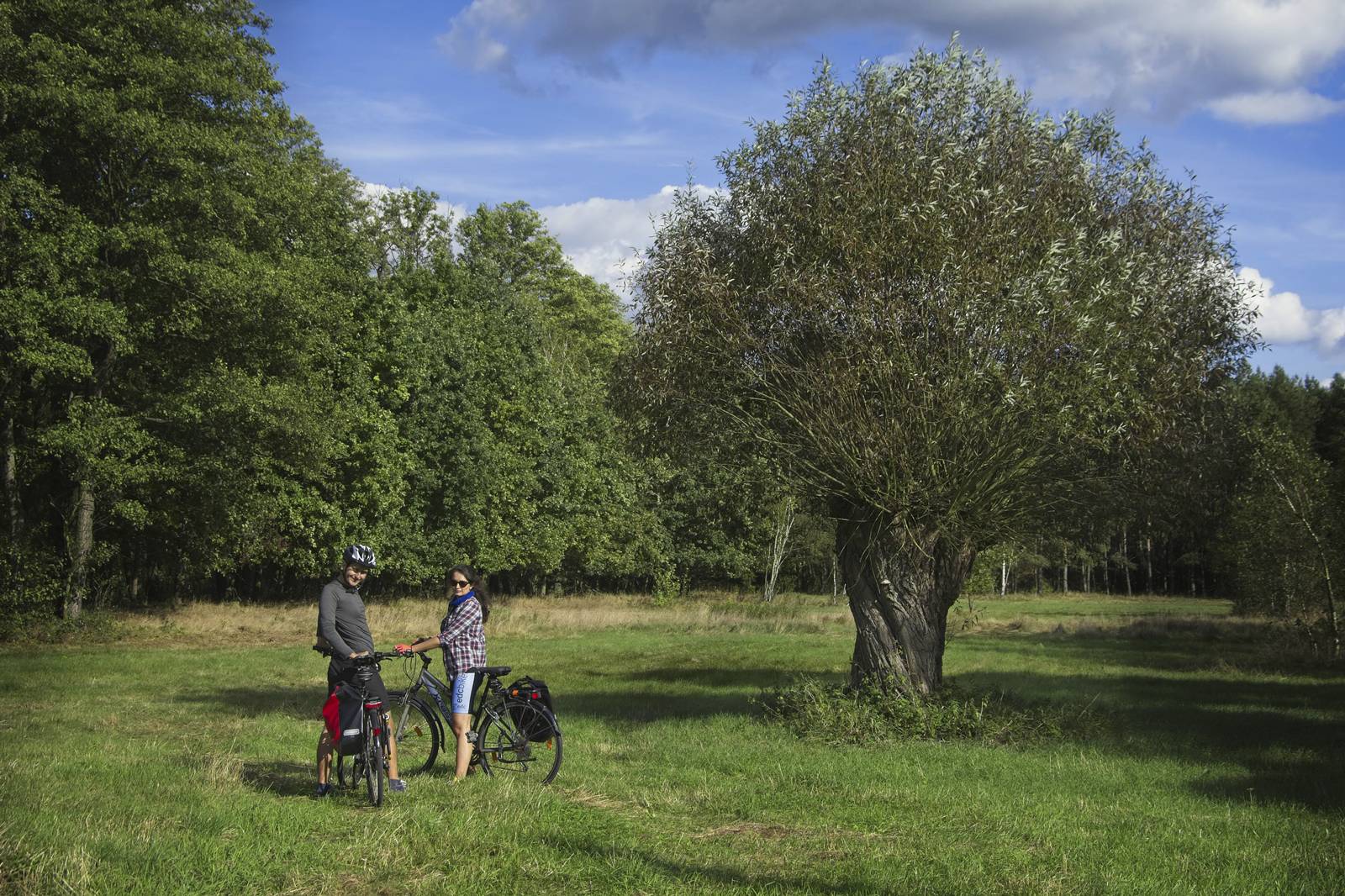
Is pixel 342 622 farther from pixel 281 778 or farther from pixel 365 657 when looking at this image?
pixel 281 778

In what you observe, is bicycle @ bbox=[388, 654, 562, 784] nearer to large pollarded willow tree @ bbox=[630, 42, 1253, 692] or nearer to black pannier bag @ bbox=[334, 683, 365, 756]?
black pannier bag @ bbox=[334, 683, 365, 756]

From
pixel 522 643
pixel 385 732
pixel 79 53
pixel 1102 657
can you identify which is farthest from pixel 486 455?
pixel 385 732

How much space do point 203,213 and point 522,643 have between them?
50.6 ft

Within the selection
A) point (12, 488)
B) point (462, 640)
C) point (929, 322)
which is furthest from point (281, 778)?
point (12, 488)

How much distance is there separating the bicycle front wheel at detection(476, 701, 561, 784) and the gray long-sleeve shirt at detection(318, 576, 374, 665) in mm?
1673

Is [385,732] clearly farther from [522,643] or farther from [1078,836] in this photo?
[522,643]

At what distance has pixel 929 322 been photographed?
14.8 metres

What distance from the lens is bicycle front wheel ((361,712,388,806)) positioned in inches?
388

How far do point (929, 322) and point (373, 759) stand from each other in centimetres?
901

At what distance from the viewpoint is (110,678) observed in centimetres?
2180

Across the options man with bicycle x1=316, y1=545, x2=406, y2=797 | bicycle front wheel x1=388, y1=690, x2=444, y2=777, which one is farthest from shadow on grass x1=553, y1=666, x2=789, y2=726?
man with bicycle x1=316, y1=545, x2=406, y2=797

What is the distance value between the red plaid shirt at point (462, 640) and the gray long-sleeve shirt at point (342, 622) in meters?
0.98

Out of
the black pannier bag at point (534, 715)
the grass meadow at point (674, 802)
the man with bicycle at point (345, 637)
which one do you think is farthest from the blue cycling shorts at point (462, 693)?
the man with bicycle at point (345, 637)

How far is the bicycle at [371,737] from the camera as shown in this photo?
390 inches
